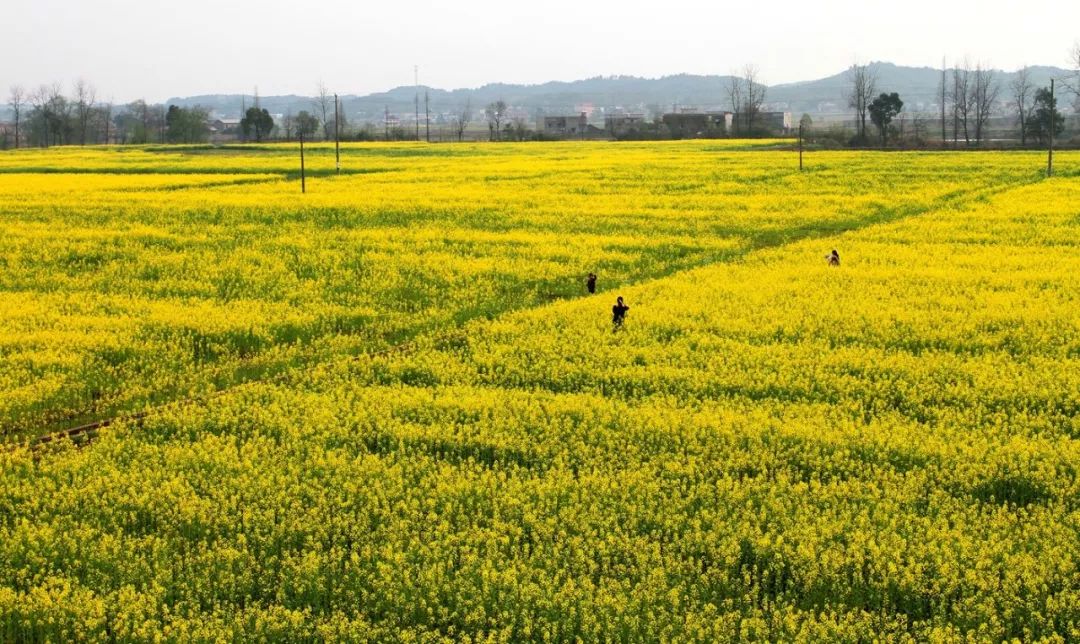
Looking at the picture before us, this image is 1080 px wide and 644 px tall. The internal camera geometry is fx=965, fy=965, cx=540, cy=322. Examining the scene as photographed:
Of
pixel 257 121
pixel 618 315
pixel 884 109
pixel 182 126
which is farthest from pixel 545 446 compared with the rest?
pixel 182 126

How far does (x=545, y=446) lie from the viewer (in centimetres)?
1008

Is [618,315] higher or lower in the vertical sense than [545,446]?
higher

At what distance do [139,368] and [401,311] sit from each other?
4992mm

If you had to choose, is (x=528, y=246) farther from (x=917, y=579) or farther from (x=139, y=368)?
(x=917, y=579)

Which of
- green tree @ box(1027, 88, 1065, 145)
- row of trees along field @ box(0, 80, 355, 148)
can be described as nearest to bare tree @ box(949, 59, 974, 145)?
green tree @ box(1027, 88, 1065, 145)

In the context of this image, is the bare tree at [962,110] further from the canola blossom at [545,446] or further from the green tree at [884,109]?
the canola blossom at [545,446]

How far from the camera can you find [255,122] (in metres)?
109

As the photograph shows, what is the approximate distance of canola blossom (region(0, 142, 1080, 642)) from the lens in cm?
708

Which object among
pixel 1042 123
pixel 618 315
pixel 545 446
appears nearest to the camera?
pixel 545 446

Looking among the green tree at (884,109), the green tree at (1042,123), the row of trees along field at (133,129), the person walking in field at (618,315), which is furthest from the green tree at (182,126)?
the person walking in field at (618,315)

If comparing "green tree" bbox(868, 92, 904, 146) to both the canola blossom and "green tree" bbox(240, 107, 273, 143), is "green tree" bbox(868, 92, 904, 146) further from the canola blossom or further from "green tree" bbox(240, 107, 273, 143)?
the canola blossom

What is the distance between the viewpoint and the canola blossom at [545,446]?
23.2 feet

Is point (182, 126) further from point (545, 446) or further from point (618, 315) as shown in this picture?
point (545, 446)

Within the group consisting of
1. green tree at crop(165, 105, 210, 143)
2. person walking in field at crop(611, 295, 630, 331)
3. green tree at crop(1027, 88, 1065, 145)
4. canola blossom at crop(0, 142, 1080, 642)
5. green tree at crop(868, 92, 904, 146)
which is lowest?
canola blossom at crop(0, 142, 1080, 642)
